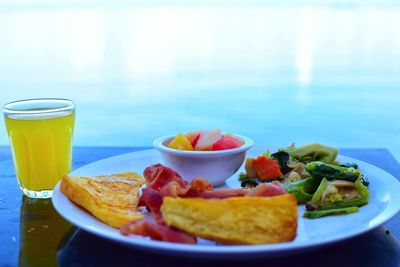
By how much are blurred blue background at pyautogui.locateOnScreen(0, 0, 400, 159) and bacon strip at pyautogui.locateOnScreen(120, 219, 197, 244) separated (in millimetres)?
2276

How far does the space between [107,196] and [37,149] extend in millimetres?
324

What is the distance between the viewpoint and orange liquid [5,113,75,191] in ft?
5.09

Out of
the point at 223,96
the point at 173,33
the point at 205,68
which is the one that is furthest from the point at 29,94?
the point at 173,33

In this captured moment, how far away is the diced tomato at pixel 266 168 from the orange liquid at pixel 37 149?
0.56 m

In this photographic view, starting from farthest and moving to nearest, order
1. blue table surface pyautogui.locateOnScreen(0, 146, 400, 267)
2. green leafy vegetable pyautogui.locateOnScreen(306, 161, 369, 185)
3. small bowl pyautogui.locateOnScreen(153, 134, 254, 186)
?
1. small bowl pyautogui.locateOnScreen(153, 134, 254, 186)
2. green leafy vegetable pyautogui.locateOnScreen(306, 161, 369, 185)
3. blue table surface pyautogui.locateOnScreen(0, 146, 400, 267)

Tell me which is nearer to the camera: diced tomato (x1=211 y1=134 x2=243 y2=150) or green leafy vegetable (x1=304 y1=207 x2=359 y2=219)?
green leafy vegetable (x1=304 y1=207 x2=359 y2=219)

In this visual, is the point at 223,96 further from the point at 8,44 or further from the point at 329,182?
the point at 8,44

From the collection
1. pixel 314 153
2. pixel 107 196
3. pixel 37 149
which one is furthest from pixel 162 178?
pixel 314 153

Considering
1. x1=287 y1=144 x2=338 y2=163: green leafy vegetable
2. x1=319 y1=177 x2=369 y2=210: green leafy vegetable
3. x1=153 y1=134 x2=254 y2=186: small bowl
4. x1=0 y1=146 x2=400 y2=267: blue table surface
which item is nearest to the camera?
x1=0 y1=146 x2=400 y2=267: blue table surface

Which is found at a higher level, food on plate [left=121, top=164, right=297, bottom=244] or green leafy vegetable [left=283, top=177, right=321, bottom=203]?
food on plate [left=121, top=164, right=297, bottom=244]

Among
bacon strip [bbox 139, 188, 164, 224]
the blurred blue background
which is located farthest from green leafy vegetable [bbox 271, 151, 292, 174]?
the blurred blue background

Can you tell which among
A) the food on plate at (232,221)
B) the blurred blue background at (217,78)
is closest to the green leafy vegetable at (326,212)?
the food on plate at (232,221)

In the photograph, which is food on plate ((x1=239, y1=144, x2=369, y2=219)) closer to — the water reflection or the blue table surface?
the blue table surface

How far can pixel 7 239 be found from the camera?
1266 mm
